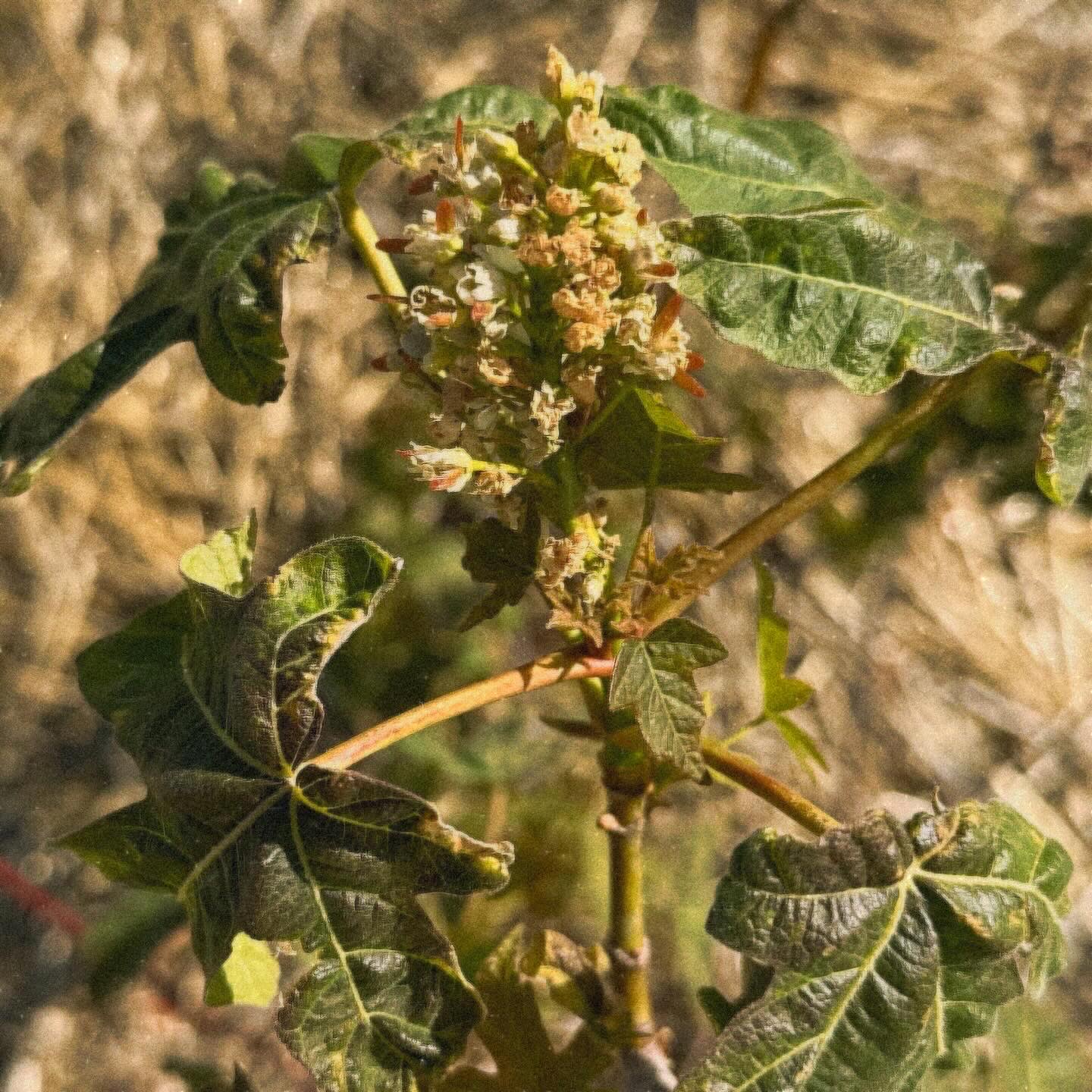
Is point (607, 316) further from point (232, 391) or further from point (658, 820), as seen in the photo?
point (658, 820)

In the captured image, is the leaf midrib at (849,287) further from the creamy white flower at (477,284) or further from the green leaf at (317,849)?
the green leaf at (317,849)

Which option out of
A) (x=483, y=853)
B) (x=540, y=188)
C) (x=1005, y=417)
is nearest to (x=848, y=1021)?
(x=483, y=853)

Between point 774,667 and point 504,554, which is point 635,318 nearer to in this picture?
point 504,554

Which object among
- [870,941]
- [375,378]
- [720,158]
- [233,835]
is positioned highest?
[720,158]

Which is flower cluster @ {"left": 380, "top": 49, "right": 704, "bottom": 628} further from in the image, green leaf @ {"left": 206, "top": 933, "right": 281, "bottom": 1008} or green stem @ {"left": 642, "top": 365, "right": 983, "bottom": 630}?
green leaf @ {"left": 206, "top": 933, "right": 281, "bottom": 1008}

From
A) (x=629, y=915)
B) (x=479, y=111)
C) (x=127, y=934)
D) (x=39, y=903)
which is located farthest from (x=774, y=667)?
(x=39, y=903)

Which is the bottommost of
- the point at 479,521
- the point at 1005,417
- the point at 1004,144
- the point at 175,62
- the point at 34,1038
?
the point at 34,1038

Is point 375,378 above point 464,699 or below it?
below

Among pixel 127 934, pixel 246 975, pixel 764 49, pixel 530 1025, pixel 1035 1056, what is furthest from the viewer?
pixel 764 49
